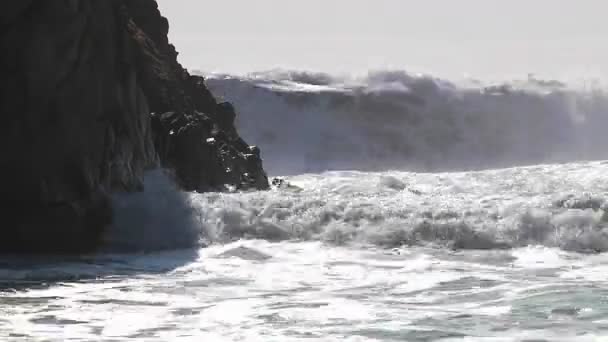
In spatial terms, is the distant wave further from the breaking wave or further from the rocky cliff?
the rocky cliff

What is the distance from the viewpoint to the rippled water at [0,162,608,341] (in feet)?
30.8

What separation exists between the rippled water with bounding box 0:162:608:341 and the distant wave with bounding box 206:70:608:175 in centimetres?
2875

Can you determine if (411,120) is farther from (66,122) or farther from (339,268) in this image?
(339,268)

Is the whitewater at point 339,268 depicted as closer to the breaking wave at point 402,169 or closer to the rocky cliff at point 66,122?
the breaking wave at point 402,169

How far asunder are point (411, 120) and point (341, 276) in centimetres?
3954

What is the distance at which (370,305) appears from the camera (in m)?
10.6

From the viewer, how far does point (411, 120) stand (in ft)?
171

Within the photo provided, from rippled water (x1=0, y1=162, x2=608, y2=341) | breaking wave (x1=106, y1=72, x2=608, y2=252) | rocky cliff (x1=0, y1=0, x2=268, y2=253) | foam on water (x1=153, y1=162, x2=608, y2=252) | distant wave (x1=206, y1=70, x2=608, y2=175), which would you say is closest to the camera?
rippled water (x1=0, y1=162, x2=608, y2=341)

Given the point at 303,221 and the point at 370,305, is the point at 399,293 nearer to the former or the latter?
the point at 370,305

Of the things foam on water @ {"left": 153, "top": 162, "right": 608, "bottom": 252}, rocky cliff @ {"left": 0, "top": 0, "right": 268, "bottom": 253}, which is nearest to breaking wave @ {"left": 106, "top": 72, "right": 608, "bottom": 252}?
foam on water @ {"left": 153, "top": 162, "right": 608, "bottom": 252}

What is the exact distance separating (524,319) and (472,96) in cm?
4580

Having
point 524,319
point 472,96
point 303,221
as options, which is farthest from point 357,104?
point 524,319

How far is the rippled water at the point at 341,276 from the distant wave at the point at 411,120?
28755mm

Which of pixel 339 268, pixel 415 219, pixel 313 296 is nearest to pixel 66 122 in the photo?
pixel 339 268
